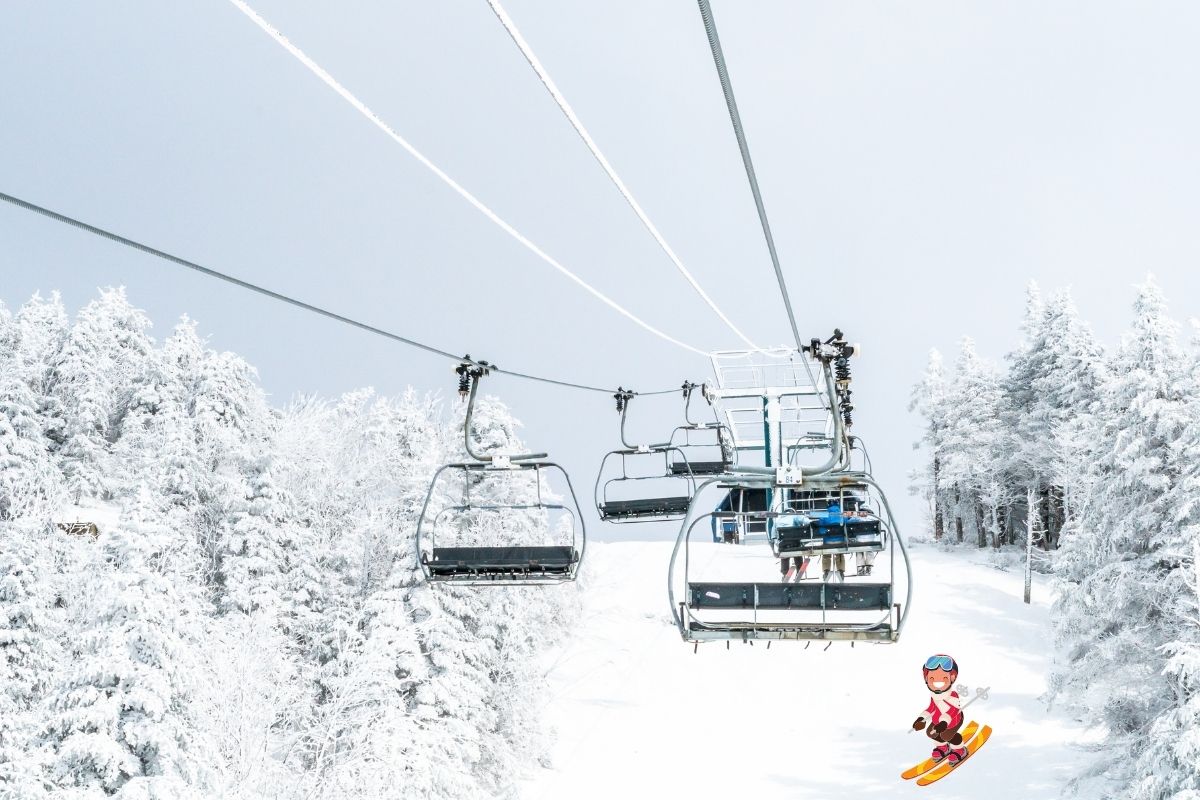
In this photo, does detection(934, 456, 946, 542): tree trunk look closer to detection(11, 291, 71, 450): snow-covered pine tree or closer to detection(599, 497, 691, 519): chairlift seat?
detection(599, 497, 691, 519): chairlift seat

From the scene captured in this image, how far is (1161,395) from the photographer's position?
65.7 ft

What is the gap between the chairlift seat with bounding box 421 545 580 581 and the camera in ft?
29.7

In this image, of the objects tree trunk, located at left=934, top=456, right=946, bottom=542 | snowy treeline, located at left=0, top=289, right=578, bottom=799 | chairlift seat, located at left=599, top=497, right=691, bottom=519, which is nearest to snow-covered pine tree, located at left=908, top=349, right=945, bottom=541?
tree trunk, located at left=934, top=456, right=946, bottom=542

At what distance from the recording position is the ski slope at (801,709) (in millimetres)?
27484

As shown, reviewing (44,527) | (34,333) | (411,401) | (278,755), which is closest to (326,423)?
(411,401)

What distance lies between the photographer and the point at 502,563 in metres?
9.11

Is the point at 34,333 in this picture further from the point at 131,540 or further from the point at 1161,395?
the point at 1161,395

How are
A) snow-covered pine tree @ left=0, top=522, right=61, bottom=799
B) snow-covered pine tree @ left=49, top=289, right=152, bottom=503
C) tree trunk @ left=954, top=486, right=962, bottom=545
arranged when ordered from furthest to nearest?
tree trunk @ left=954, top=486, right=962, bottom=545, snow-covered pine tree @ left=49, top=289, right=152, bottom=503, snow-covered pine tree @ left=0, top=522, right=61, bottom=799

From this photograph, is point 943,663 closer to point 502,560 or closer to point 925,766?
point 925,766

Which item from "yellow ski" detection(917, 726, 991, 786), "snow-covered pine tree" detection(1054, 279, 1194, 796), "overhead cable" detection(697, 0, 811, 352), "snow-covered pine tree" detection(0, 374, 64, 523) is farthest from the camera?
"snow-covered pine tree" detection(0, 374, 64, 523)

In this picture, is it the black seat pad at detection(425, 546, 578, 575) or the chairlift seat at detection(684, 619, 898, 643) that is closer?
the chairlift seat at detection(684, 619, 898, 643)

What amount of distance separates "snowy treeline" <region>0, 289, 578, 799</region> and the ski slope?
125 inches

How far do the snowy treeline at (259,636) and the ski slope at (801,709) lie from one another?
3.18 m

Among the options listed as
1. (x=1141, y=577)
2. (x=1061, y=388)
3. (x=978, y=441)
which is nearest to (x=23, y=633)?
(x=1141, y=577)
